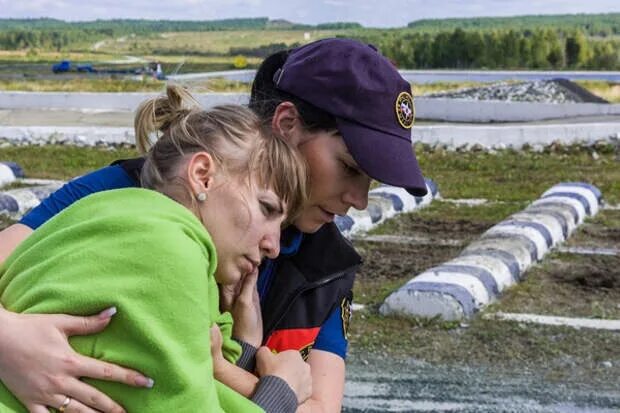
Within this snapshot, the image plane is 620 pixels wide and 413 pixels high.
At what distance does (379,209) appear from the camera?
10109mm

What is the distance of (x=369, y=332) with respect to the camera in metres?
6.18

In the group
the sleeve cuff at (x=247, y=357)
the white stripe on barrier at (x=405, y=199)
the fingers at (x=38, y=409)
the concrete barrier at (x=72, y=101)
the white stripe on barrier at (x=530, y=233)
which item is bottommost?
the concrete barrier at (x=72, y=101)

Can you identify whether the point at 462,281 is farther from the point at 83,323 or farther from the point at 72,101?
the point at 72,101

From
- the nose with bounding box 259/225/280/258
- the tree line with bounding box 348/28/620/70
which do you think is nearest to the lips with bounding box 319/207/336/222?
the nose with bounding box 259/225/280/258

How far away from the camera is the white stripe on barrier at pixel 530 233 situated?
8305 millimetres

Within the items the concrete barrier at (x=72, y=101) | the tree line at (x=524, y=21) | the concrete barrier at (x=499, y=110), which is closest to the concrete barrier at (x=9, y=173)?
the concrete barrier at (x=499, y=110)

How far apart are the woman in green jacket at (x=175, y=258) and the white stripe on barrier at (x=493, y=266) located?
460 cm

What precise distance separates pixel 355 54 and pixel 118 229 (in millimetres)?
969

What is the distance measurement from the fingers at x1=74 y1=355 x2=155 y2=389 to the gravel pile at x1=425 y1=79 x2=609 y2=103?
23.7 m

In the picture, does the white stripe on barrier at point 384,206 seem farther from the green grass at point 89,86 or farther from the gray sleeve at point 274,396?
the green grass at point 89,86

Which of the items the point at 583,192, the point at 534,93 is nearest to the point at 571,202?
the point at 583,192

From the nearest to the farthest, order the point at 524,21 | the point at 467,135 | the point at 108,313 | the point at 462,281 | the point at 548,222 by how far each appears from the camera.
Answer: the point at 108,313
the point at 462,281
the point at 548,222
the point at 467,135
the point at 524,21

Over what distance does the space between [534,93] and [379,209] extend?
657 inches

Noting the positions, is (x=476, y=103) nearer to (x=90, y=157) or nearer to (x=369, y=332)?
(x=90, y=157)
